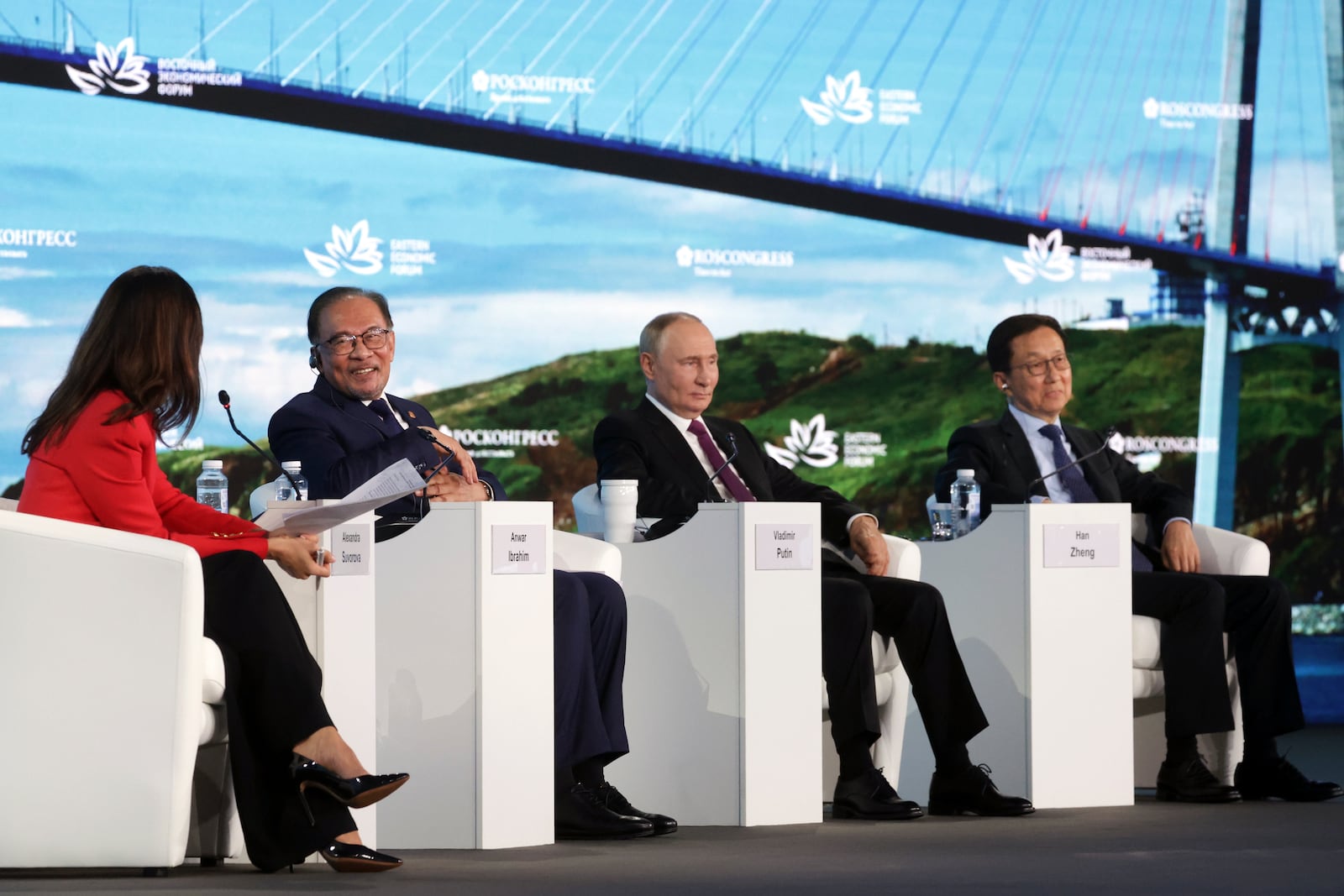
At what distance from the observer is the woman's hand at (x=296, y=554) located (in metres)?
3.07

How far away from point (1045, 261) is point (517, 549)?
11.4 feet

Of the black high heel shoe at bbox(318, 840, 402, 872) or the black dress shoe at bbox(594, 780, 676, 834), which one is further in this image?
the black dress shoe at bbox(594, 780, 676, 834)

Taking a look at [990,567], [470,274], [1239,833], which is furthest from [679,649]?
[470,274]

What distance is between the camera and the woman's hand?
307cm

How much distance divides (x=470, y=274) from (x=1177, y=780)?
112 inches

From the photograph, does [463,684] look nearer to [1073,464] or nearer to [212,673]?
[212,673]

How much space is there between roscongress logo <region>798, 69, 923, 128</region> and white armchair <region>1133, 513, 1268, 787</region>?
82.8 inches

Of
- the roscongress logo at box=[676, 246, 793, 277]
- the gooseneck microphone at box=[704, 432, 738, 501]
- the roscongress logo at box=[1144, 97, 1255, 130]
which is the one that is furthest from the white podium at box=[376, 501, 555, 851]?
the roscongress logo at box=[1144, 97, 1255, 130]

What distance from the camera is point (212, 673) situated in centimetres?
295

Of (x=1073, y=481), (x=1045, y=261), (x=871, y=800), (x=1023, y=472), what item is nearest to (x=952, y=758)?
(x=871, y=800)

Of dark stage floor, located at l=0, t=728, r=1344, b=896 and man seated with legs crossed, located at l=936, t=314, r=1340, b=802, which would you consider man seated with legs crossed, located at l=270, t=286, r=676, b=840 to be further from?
man seated with legs crossed, located at l=936, t=314, r=1340, b=802

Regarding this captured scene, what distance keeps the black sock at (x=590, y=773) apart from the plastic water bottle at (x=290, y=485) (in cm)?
78

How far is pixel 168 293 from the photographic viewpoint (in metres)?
3.07

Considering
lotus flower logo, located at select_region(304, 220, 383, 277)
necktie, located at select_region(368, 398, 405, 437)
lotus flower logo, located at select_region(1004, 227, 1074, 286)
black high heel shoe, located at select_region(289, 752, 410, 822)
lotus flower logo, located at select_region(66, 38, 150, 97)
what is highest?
lotus flower logo, located at select_region(66, 38, 150, 97)
